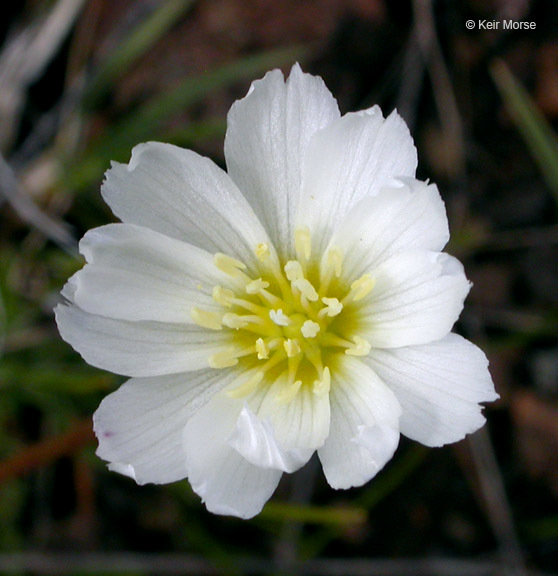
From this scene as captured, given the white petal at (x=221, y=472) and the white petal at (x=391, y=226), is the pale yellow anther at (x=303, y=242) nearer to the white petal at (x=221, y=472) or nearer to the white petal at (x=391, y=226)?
the white petal at (x=391, y=226)

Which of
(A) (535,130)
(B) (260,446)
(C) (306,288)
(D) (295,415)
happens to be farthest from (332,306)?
(A) (535,130)

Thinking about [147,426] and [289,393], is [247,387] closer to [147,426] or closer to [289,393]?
[289,393]

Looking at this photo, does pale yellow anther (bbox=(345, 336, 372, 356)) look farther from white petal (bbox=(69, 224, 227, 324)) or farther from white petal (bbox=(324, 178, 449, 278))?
white petal (bbox=(69, 224, 227, 324))

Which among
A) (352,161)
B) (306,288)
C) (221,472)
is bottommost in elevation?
(221,472)

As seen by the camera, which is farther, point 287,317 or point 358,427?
point 287,317

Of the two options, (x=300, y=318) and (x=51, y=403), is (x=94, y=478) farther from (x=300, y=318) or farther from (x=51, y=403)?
(x=300, y=318)

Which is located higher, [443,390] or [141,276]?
[141,276]

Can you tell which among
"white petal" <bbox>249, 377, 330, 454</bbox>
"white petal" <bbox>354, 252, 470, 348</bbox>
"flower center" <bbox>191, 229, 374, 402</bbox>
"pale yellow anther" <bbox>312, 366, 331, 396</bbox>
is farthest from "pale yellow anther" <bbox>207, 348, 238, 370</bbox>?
"white petal" <bbox>354, 252, 470, 348</bbox>
